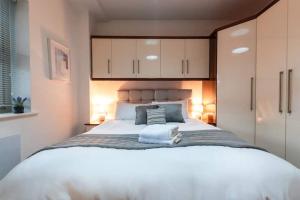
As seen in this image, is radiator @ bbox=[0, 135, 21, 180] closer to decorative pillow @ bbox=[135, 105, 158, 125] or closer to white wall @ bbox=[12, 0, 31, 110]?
white wall @ bbox=[12, 0, 31, 110]

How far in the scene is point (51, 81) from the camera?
2.98m

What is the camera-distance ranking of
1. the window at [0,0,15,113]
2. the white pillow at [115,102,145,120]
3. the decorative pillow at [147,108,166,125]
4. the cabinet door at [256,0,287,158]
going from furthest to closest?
the white pillow at [115,102,145,120] < the decorative pillow at [147,108,166,125] < the cabinet door at [256,0,287,158] < the window at [0,0,15,113]

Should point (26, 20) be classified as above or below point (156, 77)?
above

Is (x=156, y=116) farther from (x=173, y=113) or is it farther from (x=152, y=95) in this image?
(x=152, y=95)

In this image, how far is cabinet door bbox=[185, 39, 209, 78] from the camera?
3986 mm

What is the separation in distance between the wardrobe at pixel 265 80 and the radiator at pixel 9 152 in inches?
101

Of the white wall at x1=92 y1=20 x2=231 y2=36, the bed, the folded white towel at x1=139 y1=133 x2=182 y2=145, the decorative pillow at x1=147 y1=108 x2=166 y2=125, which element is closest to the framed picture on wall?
the white wall at x1=92 y1=20 x2=231 y2=36

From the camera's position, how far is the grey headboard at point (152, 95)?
13.5ft

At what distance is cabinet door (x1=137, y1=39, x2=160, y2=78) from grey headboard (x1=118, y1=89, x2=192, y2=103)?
10.8 inches

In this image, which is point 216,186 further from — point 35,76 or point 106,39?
point 106,39

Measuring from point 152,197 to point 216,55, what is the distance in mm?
2824

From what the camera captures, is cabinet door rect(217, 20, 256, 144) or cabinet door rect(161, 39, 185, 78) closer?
cabinet door rect(217, 20, 256, 144)

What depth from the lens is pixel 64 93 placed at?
3.42m

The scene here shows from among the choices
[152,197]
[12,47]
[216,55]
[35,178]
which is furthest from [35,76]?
[216,55]
